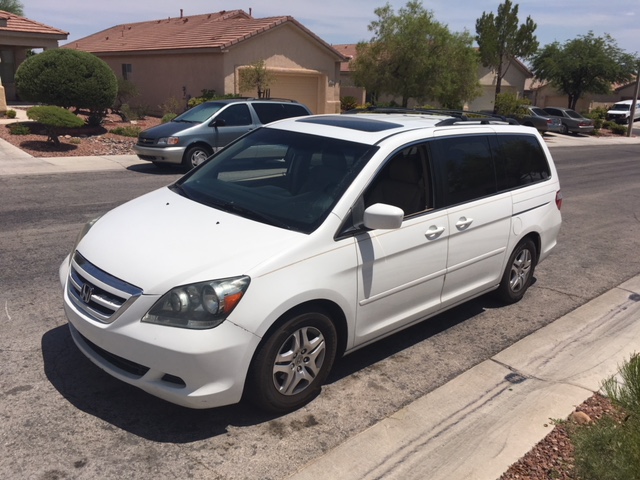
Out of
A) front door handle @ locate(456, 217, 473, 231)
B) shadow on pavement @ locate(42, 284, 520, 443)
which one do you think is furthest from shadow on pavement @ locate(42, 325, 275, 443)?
front door handle @ locate(456, 217, 473, 231)

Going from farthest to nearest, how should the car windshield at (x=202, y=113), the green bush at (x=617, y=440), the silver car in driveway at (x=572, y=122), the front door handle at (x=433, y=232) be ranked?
the silver car in driveway at (x=572, y=122) → the car windshield at (x=202, y=113) → the front door handle at (x=433, y=232) → the green bush at (x=617, y=440)

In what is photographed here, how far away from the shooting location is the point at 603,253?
8.13 meters

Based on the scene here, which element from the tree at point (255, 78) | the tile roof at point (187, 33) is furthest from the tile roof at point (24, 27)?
the tree at point (255, 78)

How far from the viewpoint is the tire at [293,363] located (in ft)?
11.5

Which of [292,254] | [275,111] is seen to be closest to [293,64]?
[275,111]

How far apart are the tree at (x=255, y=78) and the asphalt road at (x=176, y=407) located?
→ 1753cm

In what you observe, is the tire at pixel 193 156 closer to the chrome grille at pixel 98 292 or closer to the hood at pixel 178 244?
the hood at pixel 178 244

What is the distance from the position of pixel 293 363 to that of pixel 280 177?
5.08 feet

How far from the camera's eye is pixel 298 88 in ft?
91.8

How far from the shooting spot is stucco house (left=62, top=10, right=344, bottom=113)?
24.8 meters

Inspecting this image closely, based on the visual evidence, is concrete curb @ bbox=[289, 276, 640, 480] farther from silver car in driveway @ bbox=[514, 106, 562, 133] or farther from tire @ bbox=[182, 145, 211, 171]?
silver car in driveway @ bbox=[514, 106, 562, 133]

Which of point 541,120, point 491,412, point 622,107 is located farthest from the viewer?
point 622,107

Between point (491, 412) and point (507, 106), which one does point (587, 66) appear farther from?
point (491, 412)

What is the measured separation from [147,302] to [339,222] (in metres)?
1.31
